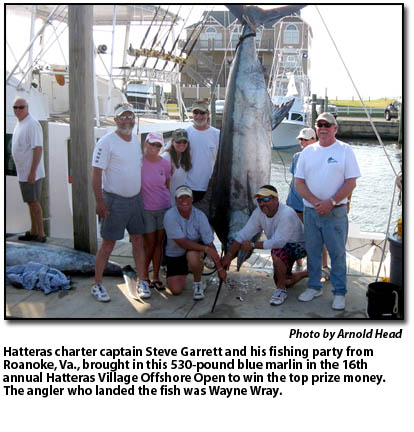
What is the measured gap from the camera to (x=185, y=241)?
386 cm

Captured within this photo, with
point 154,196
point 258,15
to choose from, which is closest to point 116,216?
point 154,196

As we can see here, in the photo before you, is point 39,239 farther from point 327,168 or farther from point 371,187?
point 371,187

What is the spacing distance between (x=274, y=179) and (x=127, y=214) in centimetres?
1278

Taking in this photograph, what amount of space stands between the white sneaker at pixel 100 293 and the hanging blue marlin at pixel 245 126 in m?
0.99

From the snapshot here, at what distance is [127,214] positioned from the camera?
3.82 m

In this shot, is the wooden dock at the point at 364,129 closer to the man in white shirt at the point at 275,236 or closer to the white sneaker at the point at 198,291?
the man in white shirt at the point at 275,236

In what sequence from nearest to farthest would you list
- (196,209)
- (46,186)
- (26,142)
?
(196,209), (26,142), (46,186)

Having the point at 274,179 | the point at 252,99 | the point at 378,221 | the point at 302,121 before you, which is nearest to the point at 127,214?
the point at 252,99

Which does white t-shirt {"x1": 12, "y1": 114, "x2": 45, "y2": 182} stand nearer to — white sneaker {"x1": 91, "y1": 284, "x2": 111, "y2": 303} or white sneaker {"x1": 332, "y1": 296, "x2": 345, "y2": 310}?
white sneaker {"x1": 91, "y1": 284, "x2": 111, "y2": 303}

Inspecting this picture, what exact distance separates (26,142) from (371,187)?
41.4 ft

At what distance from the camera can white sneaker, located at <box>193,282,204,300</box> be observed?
3.86m

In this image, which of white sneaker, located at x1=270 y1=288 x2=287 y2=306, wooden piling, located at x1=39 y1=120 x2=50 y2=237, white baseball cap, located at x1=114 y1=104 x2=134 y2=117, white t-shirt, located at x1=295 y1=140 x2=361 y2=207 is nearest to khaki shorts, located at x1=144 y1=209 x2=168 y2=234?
white baseball cap, located at x1=114 y1=104 x2=134 y2=117
